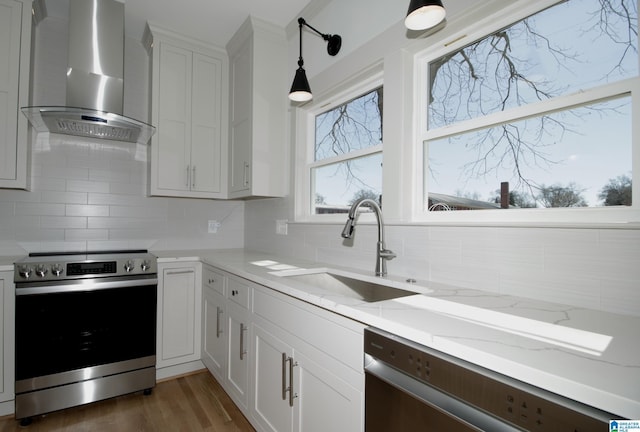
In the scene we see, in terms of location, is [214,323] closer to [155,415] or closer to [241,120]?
[155,415]

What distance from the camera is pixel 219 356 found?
2.22 metres

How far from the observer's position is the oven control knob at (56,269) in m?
1.98

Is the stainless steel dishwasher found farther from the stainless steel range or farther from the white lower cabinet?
the stainless steel range

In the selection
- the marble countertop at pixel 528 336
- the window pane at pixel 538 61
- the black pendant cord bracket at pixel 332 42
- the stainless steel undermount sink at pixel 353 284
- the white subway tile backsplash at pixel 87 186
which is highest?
the black pendant cord bracket at pixel 332 42

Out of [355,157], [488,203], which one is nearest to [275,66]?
[355,157]

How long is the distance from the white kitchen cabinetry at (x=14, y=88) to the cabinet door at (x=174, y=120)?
825mm

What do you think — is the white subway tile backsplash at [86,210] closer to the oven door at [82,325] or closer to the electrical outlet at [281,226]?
the oven door at [82,325]

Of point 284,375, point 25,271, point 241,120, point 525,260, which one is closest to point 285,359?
point 284,375

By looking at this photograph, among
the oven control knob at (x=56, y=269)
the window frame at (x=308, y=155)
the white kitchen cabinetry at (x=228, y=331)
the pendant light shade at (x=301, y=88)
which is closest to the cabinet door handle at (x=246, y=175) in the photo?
the window frame at (x=308, y=155)

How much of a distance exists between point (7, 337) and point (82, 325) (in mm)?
400

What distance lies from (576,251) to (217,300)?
2.01 metres

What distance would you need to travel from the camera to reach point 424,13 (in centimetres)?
123

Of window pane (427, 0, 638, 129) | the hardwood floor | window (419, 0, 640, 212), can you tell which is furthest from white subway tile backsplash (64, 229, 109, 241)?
window pane (427, 0, 638, 129)

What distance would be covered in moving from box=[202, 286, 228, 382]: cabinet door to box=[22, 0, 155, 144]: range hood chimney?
1.36 metres
